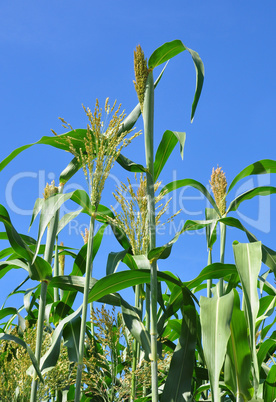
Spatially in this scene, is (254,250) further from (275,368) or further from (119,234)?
(119,234)

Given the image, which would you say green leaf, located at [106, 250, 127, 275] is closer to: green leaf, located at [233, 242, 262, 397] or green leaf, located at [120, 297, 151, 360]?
green leaf, located at [120, 297, 151, 360]

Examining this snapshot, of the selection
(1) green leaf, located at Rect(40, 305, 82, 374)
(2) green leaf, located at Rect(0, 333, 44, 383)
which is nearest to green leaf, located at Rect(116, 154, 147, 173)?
(1) green leaf, located at Rect(40, 305, 82, 374)

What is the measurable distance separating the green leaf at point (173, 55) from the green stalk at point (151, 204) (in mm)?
89

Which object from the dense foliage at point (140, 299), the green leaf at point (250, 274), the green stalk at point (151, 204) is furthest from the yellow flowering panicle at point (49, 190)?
the green leaf at point (250, 274)

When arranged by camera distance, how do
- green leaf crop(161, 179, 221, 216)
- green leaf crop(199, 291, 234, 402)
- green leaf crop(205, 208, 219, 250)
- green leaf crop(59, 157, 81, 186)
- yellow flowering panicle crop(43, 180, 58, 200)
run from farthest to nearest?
1. green leaf crop(205, 208, 219, 250)
2. green leaf crop(161, 179, 221, 216)
3. green leaf crop(59, 157, 81, 186)
4. yellow flowering panicle crop(43, 180, 58, 200)
5. green leaf crop(199, 291, 234, 402)

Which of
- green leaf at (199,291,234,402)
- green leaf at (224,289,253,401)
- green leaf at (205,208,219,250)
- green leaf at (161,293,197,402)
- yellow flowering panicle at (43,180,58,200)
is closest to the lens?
green leaf at (199,291,234,402)

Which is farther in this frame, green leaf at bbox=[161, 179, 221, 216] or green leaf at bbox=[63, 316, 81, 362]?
green leaf at bbox=[161, 179, 221, 216]

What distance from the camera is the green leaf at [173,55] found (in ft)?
6.76

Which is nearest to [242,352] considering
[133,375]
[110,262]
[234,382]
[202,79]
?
[234,382]

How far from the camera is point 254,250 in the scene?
1797 millimetres

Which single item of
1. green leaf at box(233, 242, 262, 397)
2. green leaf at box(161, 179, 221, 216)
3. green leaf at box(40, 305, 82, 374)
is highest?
green leaf at box(161, 179, 221, 216)

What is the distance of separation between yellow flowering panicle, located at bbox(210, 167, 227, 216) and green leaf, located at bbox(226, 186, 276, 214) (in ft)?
0.17

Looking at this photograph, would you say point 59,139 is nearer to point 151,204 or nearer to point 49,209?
point 49,209

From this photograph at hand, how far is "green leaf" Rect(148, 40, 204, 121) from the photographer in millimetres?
2061
